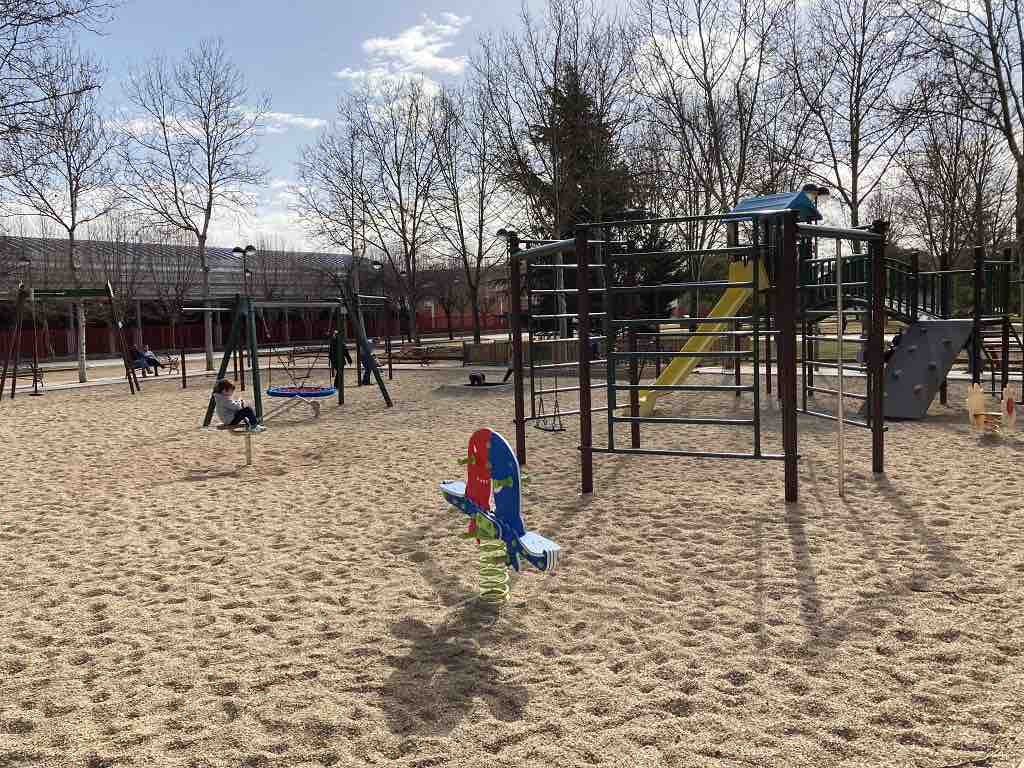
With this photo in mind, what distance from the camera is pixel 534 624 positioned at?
13.4 ft

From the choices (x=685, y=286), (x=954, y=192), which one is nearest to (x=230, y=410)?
(x=685, y=286)

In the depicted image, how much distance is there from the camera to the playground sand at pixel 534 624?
2965mm

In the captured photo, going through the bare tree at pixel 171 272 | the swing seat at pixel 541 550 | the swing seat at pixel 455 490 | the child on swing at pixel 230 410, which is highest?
the bare tree at pixel 171 272

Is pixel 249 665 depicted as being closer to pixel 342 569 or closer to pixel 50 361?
pixel 342 569

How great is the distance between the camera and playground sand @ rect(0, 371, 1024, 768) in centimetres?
296

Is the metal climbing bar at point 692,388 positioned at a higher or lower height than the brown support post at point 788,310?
lower

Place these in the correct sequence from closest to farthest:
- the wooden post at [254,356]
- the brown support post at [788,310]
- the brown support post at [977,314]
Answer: the brown support post at [788,310], the brown support post at [977,314], the wooden post at [254,356]

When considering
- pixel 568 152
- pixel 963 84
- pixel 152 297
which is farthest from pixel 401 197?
pixel 963 84

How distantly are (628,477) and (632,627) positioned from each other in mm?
3696

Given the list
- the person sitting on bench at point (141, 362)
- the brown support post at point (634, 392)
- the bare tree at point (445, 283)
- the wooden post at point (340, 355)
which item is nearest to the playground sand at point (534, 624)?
the brown support post at point (634, 392)

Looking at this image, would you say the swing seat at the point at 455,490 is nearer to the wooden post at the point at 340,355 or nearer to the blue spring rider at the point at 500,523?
the blue spring rider at the point at 500,523

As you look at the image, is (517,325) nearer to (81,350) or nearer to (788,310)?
(788,310)

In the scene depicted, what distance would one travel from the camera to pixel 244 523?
6340 mm

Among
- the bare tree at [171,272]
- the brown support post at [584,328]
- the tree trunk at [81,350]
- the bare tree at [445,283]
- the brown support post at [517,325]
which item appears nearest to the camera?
the brown support post at [584,328]
